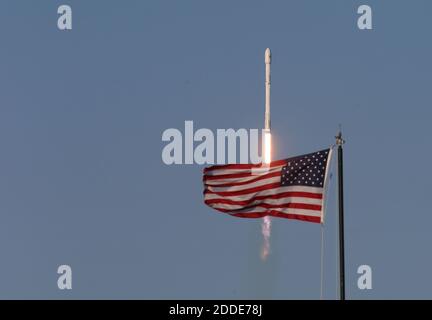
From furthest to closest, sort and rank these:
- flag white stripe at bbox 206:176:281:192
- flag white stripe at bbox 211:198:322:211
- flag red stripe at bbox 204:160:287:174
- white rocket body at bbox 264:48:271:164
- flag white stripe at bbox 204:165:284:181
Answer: white rocket body at bbox 264:48:271:164
flag red stripe at bbox 204:160:287:174
flag white stripe at bbox 204:165:284:181
flag white stripe at bbox 206:176:281:192
flag white stripe at bbox 211:198:322:211

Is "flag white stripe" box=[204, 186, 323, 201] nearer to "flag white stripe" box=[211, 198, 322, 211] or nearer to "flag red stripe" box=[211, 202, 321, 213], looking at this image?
"flag white stripe" box=[211, 198, 322, 211]

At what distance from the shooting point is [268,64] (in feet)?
333

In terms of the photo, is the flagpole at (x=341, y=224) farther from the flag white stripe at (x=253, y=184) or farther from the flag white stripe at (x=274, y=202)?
the flag white stripe at (x=253, y=184)

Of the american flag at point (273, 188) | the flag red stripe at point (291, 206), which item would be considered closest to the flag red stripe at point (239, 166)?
the american flag at point (273, 188)

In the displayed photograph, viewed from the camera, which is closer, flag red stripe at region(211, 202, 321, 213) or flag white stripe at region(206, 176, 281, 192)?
flag red stripe at region(211, 202, 321, 213)

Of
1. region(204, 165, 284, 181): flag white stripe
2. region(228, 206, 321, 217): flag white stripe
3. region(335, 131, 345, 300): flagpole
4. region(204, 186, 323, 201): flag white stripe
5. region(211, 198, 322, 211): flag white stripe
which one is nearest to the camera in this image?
region(335, 131, 345, 300): flagpole

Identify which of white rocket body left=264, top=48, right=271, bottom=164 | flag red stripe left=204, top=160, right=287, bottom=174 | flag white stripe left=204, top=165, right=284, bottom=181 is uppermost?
white rocket body left=264, top=48, right=271, bottom=164

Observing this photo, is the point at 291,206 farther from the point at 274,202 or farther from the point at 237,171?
the point at 237,171

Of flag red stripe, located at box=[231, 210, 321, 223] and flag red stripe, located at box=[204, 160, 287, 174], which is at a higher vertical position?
flag red stripe, located at box=[204, 160, 287, 174]

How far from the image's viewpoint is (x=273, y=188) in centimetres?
8344

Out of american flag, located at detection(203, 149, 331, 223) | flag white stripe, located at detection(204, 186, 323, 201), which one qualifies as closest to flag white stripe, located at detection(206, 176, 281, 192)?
american flag, located at detection(203, 149, 331, 223)

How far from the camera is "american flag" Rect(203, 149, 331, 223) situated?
269 feet

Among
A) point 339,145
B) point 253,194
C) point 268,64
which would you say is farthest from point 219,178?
point 268,64
